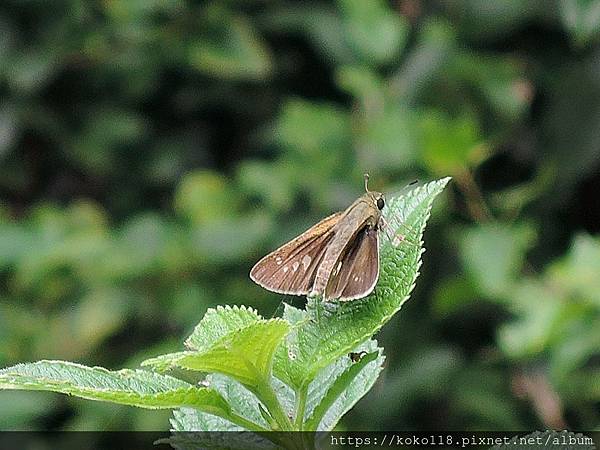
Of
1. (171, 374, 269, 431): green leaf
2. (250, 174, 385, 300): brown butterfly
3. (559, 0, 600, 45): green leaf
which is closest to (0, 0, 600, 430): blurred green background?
(559, 0, 600, 45): green leaf

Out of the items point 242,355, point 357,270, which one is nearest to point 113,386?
point 242,355

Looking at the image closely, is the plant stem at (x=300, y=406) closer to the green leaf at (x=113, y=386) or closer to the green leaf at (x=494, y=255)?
the green leaf at (x=113, y=386)

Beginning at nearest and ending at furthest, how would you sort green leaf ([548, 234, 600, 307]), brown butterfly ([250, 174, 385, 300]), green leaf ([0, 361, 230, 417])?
green leaf ([0, 361, 230, 417]) → brown butterfly ([250, 174, 385, 300]) → green leaf ([548, 234, 600, 307])

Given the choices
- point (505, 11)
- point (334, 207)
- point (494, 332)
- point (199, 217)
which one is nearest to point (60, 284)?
point (199, 217)

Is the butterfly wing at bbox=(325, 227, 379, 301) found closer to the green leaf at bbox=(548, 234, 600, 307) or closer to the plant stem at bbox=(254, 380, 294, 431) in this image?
the plant stem at bbox=(254, 380, 294, 431)

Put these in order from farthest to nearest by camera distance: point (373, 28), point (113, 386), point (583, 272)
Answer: point (373, 28)
point (583, 272)
point (113, 386)

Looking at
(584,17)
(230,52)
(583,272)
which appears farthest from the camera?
(230,52)

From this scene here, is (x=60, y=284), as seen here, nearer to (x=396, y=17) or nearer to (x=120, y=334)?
(x=120, y=334)

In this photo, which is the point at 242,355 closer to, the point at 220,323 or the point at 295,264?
the point at 220,323
